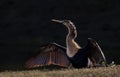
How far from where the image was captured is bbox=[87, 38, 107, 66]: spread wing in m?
14.3

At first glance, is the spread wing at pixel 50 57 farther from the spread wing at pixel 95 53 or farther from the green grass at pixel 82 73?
Answer: the green grass at pixel 82 73

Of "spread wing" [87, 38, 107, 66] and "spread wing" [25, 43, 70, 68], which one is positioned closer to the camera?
"spread wing" [87, 38, 107, 66]

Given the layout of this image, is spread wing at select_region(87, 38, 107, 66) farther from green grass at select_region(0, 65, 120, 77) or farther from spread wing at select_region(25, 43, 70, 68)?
spread wing at select_region(25, 43, 70, 68)

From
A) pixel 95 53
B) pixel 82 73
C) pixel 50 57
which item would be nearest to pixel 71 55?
pixel 95 53

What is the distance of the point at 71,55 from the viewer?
1452 centimetres

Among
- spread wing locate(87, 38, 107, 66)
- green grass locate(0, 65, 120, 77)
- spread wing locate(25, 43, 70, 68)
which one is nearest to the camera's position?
green grass locate(0, 65, 120, 77)

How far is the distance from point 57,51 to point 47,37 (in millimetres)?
11785

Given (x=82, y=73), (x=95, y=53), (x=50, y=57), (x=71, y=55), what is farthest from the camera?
(x=50, y=57)

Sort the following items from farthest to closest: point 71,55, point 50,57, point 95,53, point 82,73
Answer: point 50,57
point 71,55
point 95,53
point 82,73

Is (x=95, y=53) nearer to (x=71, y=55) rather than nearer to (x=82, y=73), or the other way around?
(x=71, y=55)

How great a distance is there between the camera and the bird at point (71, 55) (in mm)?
14391

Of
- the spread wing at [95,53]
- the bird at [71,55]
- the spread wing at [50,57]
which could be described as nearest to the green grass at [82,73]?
the spread wing at [95,53]

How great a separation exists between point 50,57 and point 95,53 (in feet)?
3.74

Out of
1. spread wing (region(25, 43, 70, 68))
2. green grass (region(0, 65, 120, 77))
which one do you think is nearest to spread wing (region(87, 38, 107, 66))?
green grass (region(0, 65, 120, 77))
